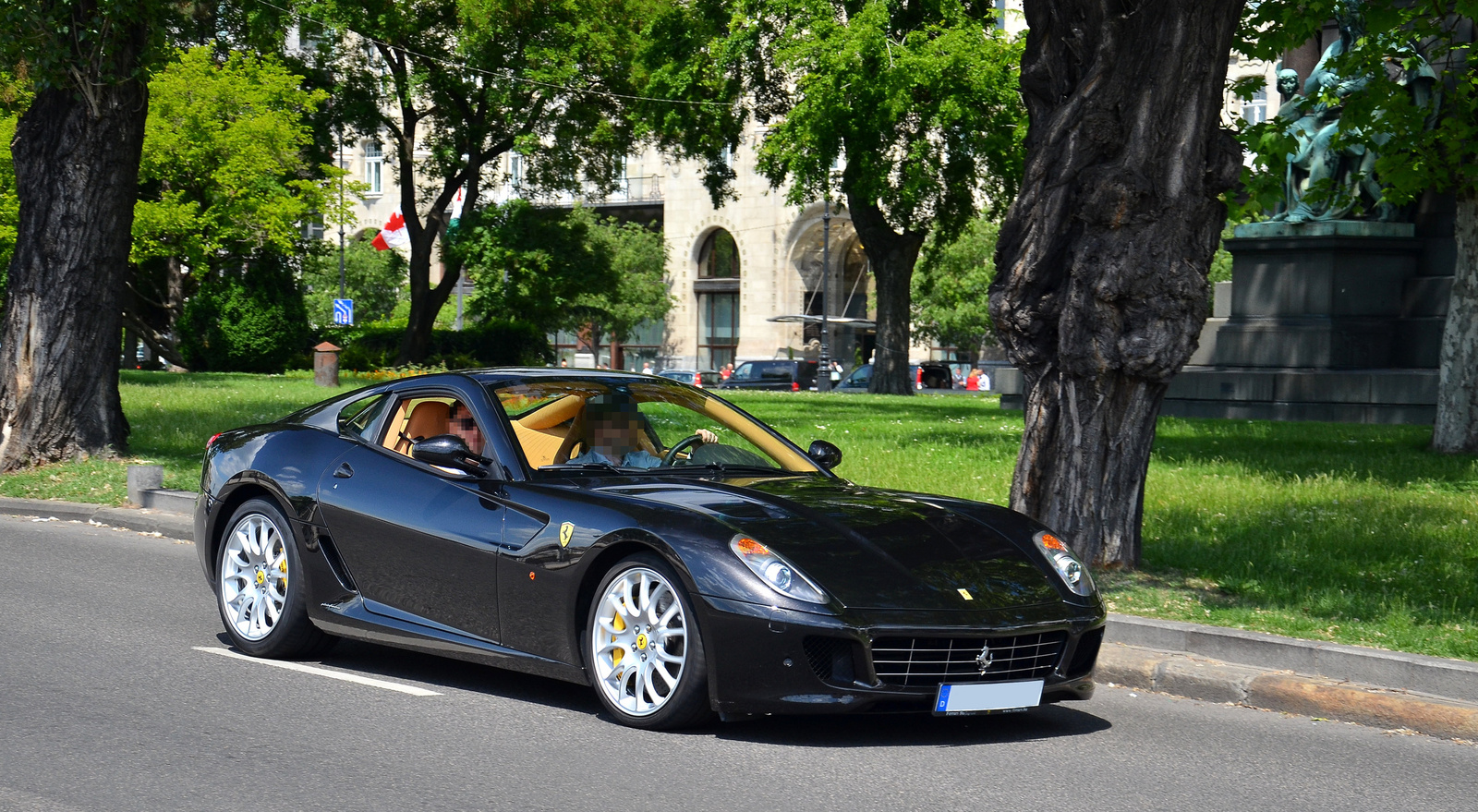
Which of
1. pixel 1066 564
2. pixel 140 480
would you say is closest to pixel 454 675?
pixel 1066 564

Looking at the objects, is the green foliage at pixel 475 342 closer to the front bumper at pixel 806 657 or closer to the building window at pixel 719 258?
the building window at pixel 719 258

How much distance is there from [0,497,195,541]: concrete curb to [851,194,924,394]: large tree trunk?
24436 mm

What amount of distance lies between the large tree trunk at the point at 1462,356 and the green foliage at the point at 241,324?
3245 cm

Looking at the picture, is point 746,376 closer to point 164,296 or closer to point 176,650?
point 164,296

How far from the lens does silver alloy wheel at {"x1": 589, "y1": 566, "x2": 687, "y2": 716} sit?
5.55 m

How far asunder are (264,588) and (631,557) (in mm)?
2326

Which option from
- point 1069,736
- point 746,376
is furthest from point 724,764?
point 746,376

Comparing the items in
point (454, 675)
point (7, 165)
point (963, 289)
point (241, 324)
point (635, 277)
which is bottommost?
point (454, 675)

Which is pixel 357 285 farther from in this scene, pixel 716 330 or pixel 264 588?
pixel 264 588

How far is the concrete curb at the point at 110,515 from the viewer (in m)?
12.0

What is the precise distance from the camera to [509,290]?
46.0 metres

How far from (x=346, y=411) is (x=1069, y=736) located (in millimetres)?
3561

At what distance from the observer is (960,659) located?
17.9ft

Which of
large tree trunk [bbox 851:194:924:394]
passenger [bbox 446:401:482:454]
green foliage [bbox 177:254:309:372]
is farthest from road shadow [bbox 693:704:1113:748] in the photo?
green foliage [bbox 177:254:309:372]
